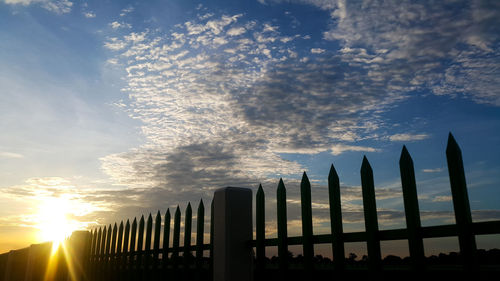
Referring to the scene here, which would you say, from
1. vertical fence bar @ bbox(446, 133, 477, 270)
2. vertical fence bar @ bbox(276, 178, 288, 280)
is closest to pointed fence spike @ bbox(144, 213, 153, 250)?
vertical fence bar @ bbox(276, 178, 288, 280)

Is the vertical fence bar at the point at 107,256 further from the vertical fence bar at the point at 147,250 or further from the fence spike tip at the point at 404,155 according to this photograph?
the fence spike tip at the point at 404,155

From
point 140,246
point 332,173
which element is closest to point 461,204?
point 332,173

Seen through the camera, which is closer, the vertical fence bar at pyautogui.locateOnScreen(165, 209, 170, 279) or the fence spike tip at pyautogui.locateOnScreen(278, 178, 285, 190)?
the fence spike tip at pyautogui.locateOnScreen(278, 178, 285, 190)

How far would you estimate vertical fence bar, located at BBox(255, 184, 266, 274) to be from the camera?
3938 mm

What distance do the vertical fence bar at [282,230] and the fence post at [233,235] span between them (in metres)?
0.62

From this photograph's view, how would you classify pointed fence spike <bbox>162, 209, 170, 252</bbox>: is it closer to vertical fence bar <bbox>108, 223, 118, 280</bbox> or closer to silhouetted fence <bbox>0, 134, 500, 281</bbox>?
silhouetted fence <bbox>0, 134, 500, 281</bbox>

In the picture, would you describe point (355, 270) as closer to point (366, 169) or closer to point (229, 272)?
point (366, 169)

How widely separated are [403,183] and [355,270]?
80cm

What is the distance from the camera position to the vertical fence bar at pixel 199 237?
4914mm

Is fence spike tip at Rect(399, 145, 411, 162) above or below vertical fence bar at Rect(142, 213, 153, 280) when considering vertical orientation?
above

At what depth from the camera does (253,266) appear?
163 inches

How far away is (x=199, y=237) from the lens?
503 centimetres

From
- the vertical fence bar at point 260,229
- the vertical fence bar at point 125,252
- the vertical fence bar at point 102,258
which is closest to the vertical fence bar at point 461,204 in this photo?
the vertical fence bar at point 260,229

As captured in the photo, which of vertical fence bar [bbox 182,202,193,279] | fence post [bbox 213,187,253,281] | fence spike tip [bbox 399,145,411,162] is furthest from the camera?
vertical fence bar [bbox 182,202,193,279]
